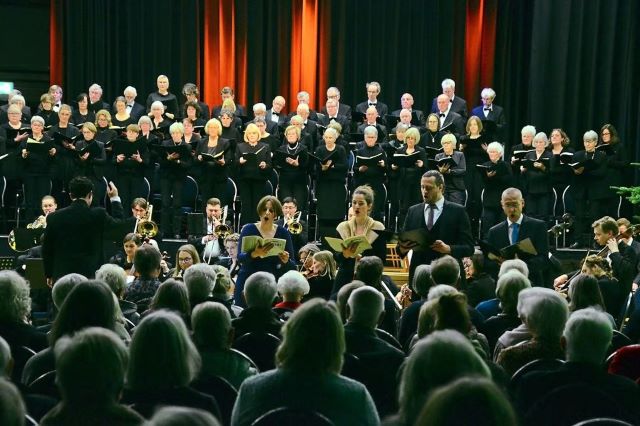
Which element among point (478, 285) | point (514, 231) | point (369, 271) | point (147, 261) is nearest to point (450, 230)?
point (478, 285)

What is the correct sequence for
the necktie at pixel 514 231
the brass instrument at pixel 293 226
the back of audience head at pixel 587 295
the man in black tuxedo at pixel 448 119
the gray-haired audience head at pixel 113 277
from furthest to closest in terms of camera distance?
the man in black tuxedo at pixel 448 119, the brass instrument at pixel 293 226, the necktie at pixel 514 231, the gray-haired audience head at pixel 113 277, the back of audience head at pixel 587 295

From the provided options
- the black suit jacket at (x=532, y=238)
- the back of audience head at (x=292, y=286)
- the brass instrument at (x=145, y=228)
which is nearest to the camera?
the back of audience head at (x=292, y=286)

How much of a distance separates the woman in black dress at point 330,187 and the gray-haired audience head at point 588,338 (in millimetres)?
7582

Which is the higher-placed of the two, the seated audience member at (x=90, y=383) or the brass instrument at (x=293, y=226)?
the seated audience member at (x=90, y=383)

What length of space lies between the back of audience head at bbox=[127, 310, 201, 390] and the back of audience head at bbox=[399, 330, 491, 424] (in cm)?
74

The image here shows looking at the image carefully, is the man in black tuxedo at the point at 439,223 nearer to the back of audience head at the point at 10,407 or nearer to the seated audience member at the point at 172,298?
the seated audience member at the point at 172,298

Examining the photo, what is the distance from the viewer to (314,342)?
293 cm

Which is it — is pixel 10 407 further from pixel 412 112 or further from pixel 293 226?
pixel 412 112

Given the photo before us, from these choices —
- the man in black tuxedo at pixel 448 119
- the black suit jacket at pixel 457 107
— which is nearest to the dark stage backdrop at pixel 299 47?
the black suit jacket at pixel 457 107

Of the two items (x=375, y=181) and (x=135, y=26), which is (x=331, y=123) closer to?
(x=375, y=181)

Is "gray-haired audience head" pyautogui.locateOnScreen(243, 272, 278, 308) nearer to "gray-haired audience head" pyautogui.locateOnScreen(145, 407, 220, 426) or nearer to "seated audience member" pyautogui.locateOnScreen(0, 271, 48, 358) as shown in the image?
"seated audience member" pyautogui.locateOnScreen(0, 271, 48, 358)

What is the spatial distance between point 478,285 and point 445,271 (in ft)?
4.89

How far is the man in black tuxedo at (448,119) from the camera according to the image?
12.1 metres

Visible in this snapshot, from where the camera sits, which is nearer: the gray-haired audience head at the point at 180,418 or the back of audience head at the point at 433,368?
the gray-haired audience head at the point at 180,418
